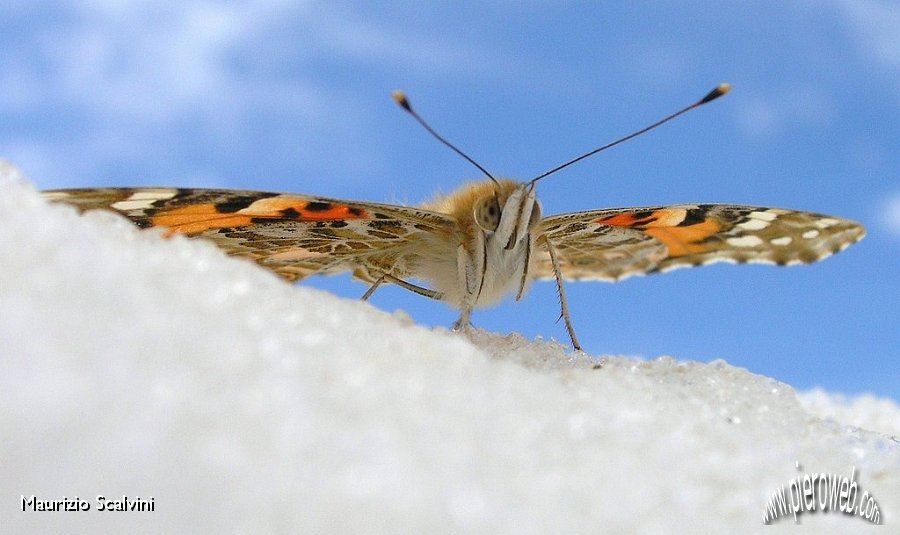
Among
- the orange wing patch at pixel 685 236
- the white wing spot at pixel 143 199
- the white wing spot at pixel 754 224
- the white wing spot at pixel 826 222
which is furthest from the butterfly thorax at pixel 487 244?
the white wing spot at pixel 826 222

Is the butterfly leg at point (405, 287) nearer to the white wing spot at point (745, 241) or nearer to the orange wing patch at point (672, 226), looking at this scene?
the orange wing patch at point (672, 226)

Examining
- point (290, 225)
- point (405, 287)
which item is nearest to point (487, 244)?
point (405, 287)

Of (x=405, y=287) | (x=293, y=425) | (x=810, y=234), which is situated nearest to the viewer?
(x=293, y=425)

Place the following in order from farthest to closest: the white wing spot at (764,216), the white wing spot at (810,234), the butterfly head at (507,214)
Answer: the white wing spot at (810,234) → the white wing spot at (764,216) → the butterfly head at (507,214)

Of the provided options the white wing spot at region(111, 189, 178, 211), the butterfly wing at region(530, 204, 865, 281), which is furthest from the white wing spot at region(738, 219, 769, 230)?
the white wing spot at region(111, 189, 178, 211)

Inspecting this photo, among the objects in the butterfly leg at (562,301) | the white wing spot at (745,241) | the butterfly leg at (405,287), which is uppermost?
the white wing spot at (745,241)

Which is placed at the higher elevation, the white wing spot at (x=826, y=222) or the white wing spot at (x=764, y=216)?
the white wing spot at (x=764, y=216)

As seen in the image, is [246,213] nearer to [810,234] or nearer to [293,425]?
[293,425]
